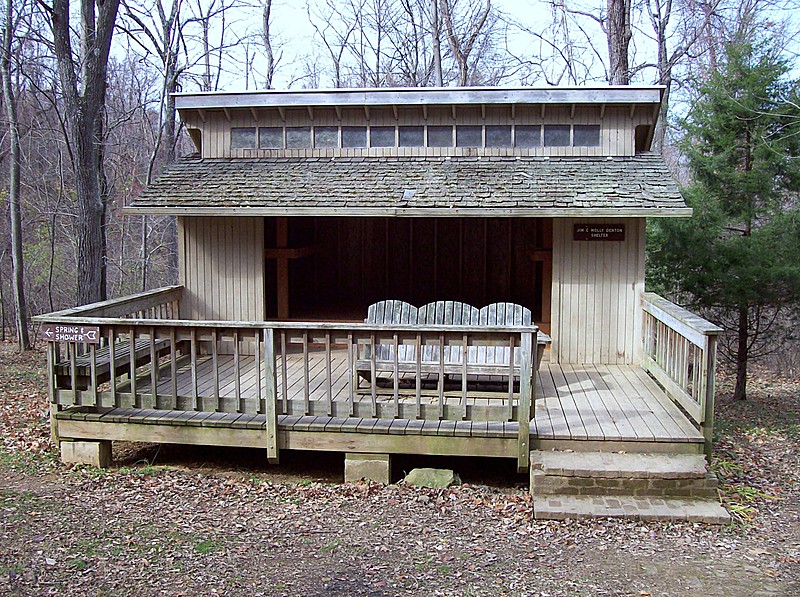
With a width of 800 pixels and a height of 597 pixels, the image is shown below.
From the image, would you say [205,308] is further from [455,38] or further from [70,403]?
[455,38]

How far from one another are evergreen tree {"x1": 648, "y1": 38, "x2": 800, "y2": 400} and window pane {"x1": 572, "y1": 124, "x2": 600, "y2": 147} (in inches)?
110

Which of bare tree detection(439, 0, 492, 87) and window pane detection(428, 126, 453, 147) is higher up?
bare tree detection(439, 0, 492, 87)

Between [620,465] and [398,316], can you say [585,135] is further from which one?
[620,465]

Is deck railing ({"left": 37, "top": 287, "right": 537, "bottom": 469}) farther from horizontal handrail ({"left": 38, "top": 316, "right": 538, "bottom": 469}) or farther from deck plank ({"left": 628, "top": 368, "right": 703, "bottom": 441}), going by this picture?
deck plank ({"left": 628, "top": 368, "right": 703, "bottom": 441})

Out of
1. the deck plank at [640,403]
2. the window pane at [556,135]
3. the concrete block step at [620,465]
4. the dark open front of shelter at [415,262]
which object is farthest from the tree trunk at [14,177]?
the concrete block step at [620,465]

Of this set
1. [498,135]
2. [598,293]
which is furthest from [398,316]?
[498,135]

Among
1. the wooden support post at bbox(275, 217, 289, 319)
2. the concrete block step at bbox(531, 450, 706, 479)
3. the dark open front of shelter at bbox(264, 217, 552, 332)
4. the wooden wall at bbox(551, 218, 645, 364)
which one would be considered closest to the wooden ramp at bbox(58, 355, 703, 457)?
the concrete block step at bbox(531, 450, 706, 479)

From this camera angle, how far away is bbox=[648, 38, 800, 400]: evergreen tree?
35.5 ft

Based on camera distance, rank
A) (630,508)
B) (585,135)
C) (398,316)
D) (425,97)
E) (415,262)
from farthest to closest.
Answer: (415,262) → (585,135) → (425,97) → (398,316) → (630,508)

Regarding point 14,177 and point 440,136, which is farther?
point 14,177

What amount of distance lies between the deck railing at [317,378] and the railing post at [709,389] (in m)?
1.44

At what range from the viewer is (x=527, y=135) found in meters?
9.48

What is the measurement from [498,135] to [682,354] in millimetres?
4086

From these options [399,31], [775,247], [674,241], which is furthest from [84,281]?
[399,31]
